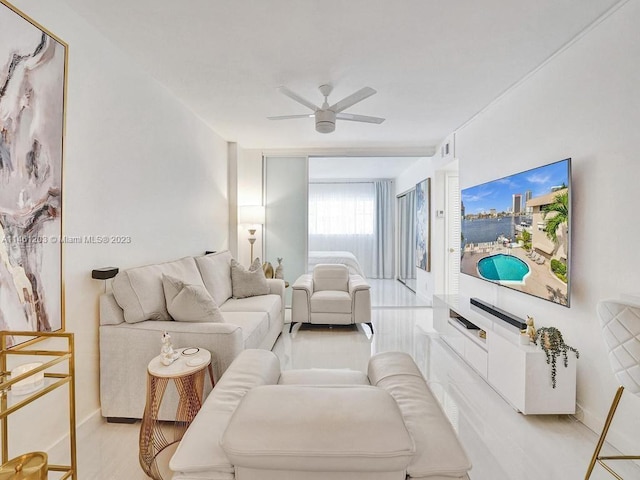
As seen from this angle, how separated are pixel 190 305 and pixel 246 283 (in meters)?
1.53

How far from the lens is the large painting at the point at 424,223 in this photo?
5.90m

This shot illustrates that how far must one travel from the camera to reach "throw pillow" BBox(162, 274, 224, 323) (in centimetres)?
243

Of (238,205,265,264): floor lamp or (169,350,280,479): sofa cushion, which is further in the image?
(238,205,265,264): floor lamp

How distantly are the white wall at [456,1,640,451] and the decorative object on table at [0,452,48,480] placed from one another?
2.73 meters

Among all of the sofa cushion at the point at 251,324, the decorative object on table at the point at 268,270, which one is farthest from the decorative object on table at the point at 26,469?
the decorative object on table at the point at 268,270

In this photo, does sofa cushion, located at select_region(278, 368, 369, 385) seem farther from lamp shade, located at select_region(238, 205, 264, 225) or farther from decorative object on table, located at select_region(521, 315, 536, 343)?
lamp shade, located at select_region(238, 205, 264, 225)

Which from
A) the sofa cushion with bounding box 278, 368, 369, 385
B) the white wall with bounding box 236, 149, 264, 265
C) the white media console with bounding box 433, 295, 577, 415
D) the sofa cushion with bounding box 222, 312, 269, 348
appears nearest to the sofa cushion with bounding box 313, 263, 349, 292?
the white wall with bounding box 236, 149, 264, 265

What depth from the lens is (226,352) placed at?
87.0 inches

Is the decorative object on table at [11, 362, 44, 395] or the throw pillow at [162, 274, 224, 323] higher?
the throw pillow at [162, 274, 224, 323]

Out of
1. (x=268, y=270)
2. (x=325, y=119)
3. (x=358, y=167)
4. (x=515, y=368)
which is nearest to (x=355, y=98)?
(x=325, y=119)

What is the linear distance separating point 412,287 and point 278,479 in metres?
7.06

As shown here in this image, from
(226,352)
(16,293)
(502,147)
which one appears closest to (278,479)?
(226,352)

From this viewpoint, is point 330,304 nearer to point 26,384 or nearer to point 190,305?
point 190,305

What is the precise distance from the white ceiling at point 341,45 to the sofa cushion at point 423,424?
6.53ft
